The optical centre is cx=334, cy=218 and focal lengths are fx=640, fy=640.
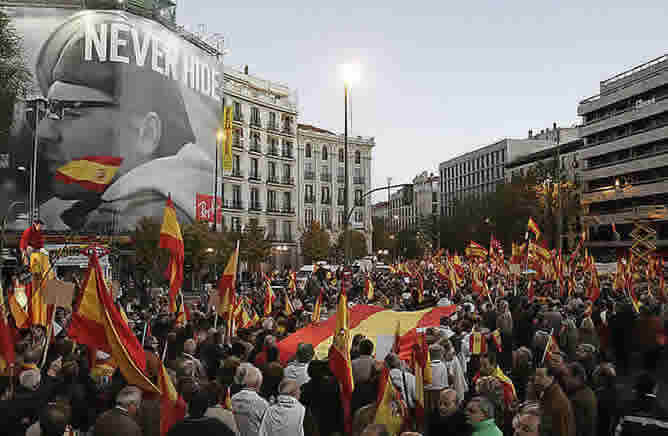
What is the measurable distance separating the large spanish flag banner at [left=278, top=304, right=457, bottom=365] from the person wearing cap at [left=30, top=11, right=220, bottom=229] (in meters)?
34.7

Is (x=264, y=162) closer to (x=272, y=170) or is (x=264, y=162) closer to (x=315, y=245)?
(x=272, y=170)

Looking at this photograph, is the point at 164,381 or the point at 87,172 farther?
the point at 87,172

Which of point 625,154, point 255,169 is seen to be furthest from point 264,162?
point 625,154

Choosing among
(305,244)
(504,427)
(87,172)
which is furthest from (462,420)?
(305,244)

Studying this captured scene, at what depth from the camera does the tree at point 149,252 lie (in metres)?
31.9

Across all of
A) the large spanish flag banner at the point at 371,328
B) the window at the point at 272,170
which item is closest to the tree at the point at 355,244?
the window at the point at 272,170

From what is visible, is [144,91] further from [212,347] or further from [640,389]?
[640,389]

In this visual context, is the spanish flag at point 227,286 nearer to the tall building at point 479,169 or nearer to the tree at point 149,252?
the tree at point 149,252

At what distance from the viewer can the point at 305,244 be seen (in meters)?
65.8

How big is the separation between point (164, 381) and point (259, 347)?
320cm

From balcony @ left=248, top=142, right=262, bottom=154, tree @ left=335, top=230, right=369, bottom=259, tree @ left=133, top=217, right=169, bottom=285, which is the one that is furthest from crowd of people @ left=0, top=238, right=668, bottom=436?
tree @ left=335, top=230, right=369, bottom=259

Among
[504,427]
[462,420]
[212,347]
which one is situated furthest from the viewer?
[212,347]

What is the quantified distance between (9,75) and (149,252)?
43.1 feet

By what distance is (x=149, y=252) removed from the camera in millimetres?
34000
